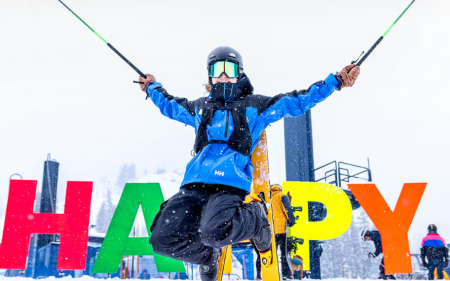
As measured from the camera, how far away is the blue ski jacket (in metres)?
2.41

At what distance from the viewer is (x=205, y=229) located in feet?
6.99

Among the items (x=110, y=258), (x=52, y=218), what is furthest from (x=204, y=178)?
(x=52, y=218)

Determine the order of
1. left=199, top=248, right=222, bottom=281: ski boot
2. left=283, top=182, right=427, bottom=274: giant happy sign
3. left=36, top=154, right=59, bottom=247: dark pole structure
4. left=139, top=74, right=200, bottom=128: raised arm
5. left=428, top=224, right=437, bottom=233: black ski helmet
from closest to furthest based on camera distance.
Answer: left=199, top=248, right=222, bottom=281: ski boot < left=139, top=74, right=200, bottom=128: raised arm < left=283, top=182, right=427, bottom=274: giant happy sign < left=428, top=224, right=437, bottom=233: black ski helmet < left=36, top=154, right=59, bottom=247: dark pole structure

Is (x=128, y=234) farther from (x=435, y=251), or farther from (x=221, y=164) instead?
(x=435, y=251)

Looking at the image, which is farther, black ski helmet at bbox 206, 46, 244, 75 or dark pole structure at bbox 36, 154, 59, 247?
dark pole structure at bbox 36, 154, 59, 247

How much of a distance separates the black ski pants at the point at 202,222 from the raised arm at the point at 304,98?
29.5 inches

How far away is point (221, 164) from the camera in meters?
2.41

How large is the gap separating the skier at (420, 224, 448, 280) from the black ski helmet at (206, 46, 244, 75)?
7.52 meters

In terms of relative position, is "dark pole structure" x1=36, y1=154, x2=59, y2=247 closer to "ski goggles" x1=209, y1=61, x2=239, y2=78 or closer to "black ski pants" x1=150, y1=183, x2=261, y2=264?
"ski goggles" x1=209, y1=61, x2=239, y2=78

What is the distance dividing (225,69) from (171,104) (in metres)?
0.60

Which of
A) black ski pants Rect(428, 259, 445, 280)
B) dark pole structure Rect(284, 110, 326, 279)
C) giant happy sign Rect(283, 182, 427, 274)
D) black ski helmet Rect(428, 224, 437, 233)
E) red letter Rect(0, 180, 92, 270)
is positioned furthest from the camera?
dark pole structure Rect(284, 110, 326, 279)

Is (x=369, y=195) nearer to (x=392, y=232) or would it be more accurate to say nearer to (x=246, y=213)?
(x=392, y=232)

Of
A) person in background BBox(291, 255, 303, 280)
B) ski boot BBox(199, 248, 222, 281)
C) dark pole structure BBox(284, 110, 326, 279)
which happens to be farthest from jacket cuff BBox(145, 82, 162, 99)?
dark pole structure BBox(284, 110, 326, 279)

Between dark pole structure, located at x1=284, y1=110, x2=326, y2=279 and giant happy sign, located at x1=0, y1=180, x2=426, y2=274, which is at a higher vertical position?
dark pole structure, located at x1=284, y1=110, x2=326, y2=279
